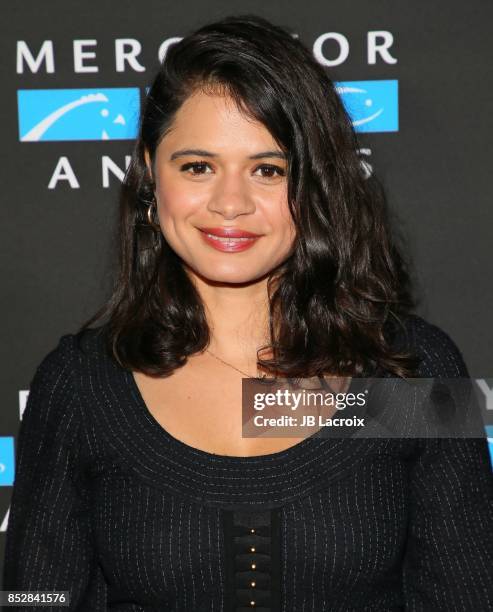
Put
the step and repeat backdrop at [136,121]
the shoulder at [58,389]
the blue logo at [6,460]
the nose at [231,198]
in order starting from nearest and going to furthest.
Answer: the nose at [231,198]
the shoulder at [58,389]
the step and repeat backdrop at [136,121]
the blue logo at [6,460]

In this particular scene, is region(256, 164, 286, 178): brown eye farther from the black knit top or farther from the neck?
the black knit top

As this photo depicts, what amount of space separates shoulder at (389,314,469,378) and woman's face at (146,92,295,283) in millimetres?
262

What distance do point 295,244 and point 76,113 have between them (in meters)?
0.59

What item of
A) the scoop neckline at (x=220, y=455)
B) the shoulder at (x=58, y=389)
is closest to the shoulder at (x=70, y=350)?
the shoulder at (x=58, y=389)

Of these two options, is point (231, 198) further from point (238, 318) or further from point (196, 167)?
point (238, 318)

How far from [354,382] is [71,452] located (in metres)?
0.48

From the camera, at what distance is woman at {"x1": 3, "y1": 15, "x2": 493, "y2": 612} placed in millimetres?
1291

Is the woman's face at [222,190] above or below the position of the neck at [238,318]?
above

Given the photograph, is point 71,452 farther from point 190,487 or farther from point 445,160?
point 445,160

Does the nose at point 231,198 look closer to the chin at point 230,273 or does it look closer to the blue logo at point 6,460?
the chin at point 230,273

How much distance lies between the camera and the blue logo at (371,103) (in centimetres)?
167

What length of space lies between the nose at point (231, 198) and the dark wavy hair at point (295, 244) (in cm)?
8

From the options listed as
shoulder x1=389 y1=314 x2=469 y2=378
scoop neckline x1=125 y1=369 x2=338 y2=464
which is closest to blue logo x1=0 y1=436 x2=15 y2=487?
scoop neckline x1=125 y1=369 x2=338 y2=464

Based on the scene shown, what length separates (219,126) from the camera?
4.17 ft
